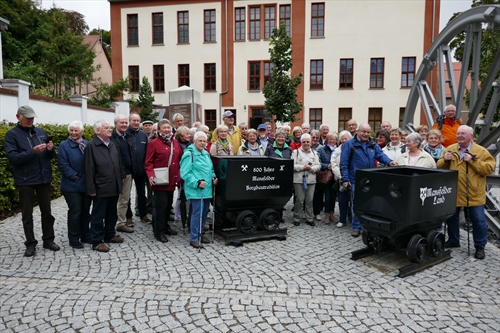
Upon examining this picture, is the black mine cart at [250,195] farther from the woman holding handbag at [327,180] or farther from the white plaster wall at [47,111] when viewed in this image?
the white plaster wall at [47,111]

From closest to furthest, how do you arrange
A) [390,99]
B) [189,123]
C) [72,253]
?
1. [72,253]
2. [189,123]
3. [390,99]

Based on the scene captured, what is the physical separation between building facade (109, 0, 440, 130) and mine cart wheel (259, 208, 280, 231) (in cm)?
2196

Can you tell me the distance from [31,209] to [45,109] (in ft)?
26.0

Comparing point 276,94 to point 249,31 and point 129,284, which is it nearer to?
point 249,31

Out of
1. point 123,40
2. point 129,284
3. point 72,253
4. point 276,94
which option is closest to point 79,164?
point 72,253

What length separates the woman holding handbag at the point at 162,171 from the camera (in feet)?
20.1

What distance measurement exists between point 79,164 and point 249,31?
82.0ft

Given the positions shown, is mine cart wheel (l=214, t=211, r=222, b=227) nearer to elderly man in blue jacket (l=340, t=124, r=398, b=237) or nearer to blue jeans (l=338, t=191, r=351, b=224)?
elderly man in blue jacket (l=340, t=124, r=398, b=237)

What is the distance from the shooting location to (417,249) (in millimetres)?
5062

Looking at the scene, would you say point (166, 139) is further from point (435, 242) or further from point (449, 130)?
point (449, 130)

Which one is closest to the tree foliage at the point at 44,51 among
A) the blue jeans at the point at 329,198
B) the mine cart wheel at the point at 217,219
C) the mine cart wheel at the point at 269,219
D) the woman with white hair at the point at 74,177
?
the woman with white hair at the point at 74,177

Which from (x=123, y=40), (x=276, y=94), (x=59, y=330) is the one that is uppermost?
(x=123, y=40)

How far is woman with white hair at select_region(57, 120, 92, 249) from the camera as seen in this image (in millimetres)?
5539

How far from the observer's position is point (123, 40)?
30250mm
